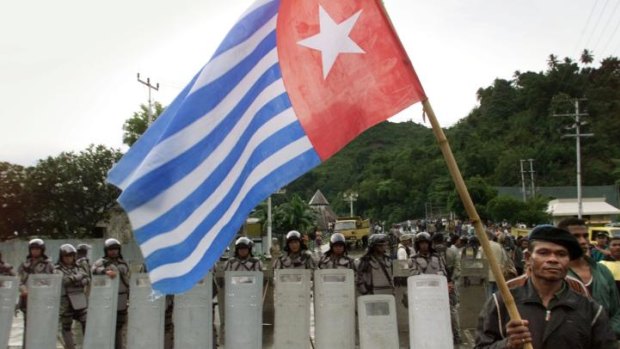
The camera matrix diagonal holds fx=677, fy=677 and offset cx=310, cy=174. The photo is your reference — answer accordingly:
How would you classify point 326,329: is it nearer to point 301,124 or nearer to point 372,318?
point 372,318

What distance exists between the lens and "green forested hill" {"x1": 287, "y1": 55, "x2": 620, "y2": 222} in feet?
291

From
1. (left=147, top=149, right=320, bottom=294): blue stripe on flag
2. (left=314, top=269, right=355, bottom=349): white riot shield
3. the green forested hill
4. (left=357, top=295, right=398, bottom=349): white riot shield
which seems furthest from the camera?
the green forested hill

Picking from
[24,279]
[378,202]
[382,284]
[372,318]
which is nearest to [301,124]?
[372,318]

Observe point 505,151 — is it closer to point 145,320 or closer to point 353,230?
point 353,230

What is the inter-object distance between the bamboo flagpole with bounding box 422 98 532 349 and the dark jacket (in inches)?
4.0

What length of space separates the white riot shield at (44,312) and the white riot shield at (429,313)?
4.50 meters

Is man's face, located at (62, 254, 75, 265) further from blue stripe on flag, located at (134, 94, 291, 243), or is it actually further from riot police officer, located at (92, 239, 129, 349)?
blue stripe on flag, located at (134, 94, 291, 243)

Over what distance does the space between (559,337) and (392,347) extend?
16.2 feet

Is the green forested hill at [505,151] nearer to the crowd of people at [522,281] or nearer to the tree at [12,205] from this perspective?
the tree at [12,205]

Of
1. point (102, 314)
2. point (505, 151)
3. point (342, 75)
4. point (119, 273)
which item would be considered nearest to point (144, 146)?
point (342, 75)

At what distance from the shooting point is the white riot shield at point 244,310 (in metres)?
8.23

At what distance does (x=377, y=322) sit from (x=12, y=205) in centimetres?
3225

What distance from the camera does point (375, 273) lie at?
968cm

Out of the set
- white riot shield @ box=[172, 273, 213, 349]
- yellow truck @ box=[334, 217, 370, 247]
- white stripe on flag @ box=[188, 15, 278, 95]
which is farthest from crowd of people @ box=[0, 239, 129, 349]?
yellow truck @ box=[334, 217, 370, 247]
